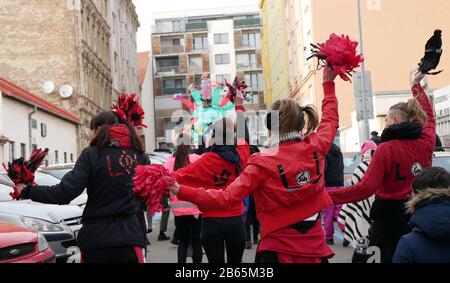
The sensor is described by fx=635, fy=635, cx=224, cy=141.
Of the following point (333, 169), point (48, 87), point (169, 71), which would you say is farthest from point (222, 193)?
point (169, 71)

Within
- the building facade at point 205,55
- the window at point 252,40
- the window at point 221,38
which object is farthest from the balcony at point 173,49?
the window at point 252,40

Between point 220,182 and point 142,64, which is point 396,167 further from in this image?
point 142,64

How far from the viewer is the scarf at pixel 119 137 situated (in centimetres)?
479

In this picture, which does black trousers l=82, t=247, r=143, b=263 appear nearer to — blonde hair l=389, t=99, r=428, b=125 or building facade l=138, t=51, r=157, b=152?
blonde hair l=389, t=99, r=428, b=125

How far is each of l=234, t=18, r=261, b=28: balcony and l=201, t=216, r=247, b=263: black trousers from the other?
254ft

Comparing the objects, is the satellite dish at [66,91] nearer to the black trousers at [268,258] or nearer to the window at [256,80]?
the black trousers at [268,258]

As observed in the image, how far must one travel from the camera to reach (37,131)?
29297mm

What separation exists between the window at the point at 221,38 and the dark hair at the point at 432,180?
79.8 m

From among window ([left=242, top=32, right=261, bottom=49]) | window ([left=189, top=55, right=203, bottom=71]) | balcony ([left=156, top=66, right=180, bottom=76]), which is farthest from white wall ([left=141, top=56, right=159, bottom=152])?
window ([left=242, top=32, right=261, bottom=49])

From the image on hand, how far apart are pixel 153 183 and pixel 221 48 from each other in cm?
7951

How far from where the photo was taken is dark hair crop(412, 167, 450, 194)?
3768 millimetres

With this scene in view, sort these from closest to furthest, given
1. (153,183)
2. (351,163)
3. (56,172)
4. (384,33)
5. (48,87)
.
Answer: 1. (153,183)
2. (56,172)
3. (351,163)
4. (48,87)
5. (384,33)

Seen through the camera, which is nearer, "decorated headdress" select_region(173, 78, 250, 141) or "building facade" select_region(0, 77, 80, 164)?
"decorated headdress" select_region(173, 78, 250, 141)
